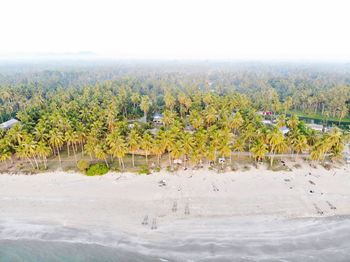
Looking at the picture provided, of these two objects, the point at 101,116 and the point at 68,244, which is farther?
the point at 101,116

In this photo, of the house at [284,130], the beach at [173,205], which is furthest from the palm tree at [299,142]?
the house at [284,130]

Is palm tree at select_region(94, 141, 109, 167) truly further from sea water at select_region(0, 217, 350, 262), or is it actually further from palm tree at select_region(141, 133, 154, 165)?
sea water at select_region(0, 217, 350, 262)

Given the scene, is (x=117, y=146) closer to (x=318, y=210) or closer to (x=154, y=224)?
(x=154, y=224)

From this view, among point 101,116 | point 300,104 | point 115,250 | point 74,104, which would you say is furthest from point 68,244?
point 300,104

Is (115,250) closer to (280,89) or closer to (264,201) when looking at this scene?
(264,201)

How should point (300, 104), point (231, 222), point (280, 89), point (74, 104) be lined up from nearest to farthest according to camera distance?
point (231, 222) < point (74, 104) < point (300, 104) < point (280, 89)

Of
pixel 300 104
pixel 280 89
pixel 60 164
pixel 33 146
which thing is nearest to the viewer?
pixel 33 146

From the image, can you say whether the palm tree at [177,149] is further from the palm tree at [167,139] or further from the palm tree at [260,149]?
the palm tree at [260,149]
